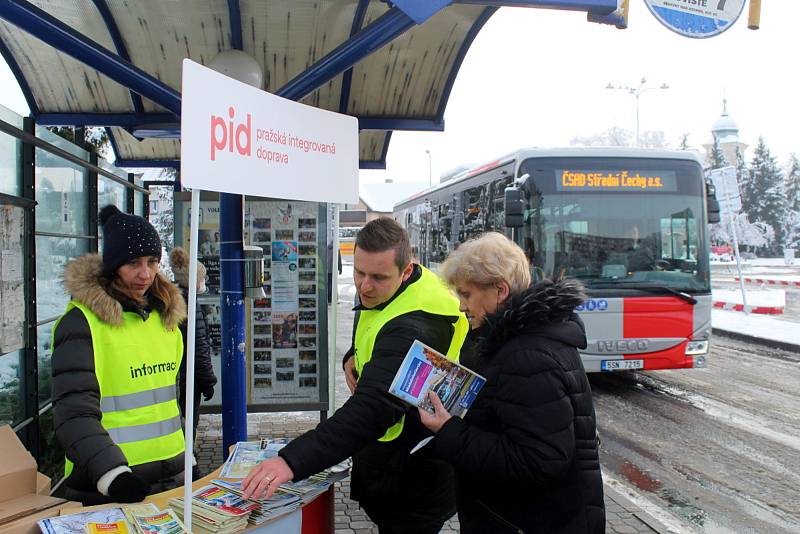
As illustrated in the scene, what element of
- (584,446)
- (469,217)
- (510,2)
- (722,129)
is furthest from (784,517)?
(722,129)

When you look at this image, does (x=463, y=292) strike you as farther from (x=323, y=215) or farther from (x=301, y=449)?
(x=323, y=215)

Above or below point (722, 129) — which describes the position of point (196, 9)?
below

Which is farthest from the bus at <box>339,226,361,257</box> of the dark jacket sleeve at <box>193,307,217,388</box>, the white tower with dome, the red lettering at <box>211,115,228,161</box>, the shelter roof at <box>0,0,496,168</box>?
the white tower with dome

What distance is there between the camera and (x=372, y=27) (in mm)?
3914

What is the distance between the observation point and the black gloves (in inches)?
86.3

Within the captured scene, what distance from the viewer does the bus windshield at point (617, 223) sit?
839cm

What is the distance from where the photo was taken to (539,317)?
7.01ft

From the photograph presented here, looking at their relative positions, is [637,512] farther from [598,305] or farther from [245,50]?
[245,50]

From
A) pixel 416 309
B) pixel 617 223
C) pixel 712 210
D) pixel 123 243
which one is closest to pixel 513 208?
pixel 617 223

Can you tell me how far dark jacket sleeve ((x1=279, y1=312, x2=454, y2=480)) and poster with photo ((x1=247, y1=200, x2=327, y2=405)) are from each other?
149 inches

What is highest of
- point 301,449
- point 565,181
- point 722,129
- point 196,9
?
point 722,129

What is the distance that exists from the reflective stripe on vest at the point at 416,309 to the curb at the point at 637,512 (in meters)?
2.74

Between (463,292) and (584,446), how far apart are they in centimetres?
67

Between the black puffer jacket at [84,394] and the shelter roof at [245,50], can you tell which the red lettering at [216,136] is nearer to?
the black puffer jacket at [84,394]
